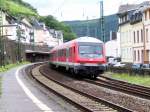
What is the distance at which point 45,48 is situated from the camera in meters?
152

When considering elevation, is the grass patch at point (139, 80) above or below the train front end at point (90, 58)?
below

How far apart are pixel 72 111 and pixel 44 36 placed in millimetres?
166212

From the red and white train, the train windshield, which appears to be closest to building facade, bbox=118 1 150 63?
the red and white train

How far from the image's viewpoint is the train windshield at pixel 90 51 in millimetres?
40812

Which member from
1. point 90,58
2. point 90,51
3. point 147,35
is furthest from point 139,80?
point 147,35

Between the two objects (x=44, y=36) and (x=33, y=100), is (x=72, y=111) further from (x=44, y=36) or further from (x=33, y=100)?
(x=44, y=36)

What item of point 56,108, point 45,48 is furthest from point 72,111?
point 45,48

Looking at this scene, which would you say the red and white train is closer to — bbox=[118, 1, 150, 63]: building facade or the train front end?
the train front end

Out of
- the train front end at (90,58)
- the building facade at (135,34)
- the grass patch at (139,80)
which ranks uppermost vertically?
the building facade at (135,34)

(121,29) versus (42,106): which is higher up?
(121,29)

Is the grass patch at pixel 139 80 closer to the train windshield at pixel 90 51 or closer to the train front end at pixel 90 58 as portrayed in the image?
the train front end at pixel 90 58

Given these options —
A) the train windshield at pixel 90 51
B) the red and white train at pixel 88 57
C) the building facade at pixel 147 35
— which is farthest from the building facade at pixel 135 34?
the train windshield at pixel 90 51

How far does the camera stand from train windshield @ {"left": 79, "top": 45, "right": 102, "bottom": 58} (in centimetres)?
4081

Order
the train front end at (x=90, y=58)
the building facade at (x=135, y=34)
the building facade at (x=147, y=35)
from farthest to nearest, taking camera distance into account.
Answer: the building facade at (x=135, y=34), the building facade at (x=147, y=35), the train front end at (x=90, y=58)
